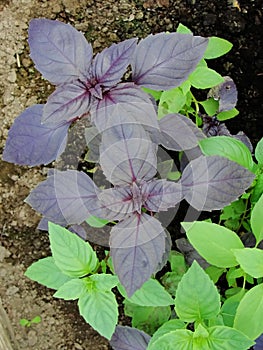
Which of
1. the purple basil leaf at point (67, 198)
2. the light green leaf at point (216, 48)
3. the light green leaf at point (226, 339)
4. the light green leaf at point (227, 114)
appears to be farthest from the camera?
the light green leaf at point (227, 114)

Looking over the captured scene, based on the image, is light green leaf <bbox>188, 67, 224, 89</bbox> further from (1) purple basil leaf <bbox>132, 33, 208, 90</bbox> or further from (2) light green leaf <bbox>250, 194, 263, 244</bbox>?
(2) light green leaf <bbox>250, 194, 263, 244</bbox>

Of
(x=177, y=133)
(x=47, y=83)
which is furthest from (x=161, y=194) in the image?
(x=47, y=83)

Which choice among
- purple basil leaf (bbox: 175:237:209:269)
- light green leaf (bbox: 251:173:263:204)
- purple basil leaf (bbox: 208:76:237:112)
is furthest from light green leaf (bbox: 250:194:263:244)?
purple basil leaf (bbox: 208:76:237:112)

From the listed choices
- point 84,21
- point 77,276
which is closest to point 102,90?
point 77,276

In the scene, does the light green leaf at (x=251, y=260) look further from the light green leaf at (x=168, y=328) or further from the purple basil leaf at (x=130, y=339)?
the purple basil leaf at (x=130, y=339)

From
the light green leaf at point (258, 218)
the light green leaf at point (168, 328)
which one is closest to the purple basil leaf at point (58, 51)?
the light green leaf at point (258, 218)

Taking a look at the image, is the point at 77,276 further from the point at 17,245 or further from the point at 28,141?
the point at 17,245
